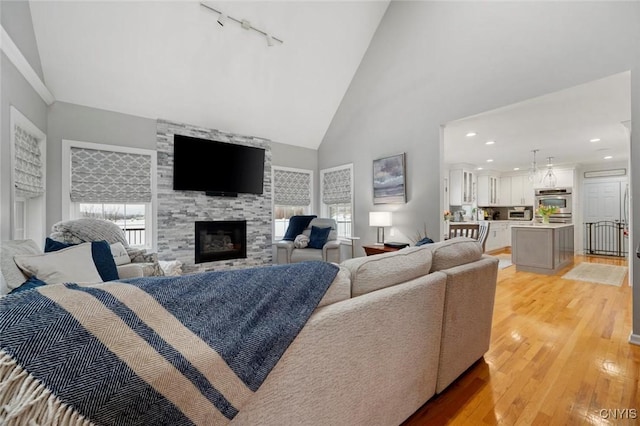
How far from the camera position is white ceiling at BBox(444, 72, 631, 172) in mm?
2971

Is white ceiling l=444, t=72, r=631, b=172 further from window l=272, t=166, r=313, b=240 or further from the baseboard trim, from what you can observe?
the baseboard trim

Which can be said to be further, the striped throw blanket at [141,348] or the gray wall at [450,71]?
the gray wall at [450,71]

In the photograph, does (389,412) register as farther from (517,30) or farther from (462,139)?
(462,139)

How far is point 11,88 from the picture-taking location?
2375mm

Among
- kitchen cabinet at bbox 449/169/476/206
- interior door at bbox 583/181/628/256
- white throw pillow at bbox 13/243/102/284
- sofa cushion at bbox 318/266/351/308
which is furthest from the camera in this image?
kitchen cabinet at bbox 449/169/476/206

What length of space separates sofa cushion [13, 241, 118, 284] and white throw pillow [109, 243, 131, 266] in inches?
33.4

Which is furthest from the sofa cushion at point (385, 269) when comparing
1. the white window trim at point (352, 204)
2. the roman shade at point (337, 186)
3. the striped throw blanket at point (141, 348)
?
the roman shade at point (337, 186)

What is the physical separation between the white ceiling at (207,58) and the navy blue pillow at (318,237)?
2.05 meters

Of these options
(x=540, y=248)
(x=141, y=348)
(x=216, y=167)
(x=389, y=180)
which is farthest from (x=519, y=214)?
(x=141, y=348)

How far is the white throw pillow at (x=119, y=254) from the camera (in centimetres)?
273

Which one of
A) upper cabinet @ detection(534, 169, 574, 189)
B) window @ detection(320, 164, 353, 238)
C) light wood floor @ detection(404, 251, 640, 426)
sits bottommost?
light wood floor @ detection(404, 251, 640, 426)

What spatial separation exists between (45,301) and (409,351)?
1.35 metres

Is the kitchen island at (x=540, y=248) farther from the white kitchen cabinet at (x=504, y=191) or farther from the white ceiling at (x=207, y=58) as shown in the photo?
the white ceiling at (x=207, y=58)

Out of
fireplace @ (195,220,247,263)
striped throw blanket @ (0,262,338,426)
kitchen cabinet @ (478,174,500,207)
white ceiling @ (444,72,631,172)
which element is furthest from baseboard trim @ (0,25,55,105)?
kitchen cabinet @ (478,174,500,207)
